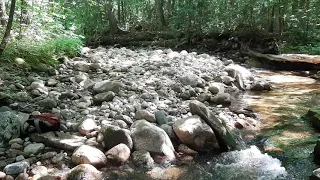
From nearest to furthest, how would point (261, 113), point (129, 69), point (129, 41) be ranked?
point (261, 113) → point (129, 69) → point (129, 41)

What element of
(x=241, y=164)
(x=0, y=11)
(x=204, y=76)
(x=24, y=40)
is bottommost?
(x=241, y=164)

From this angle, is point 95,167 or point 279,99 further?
point 279,99

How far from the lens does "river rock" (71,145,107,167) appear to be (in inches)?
139

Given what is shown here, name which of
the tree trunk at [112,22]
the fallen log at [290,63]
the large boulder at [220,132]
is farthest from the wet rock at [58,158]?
the tree trunk at [112,22]

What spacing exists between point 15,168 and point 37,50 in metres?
3.83

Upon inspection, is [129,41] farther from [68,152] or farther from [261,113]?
[68,152]

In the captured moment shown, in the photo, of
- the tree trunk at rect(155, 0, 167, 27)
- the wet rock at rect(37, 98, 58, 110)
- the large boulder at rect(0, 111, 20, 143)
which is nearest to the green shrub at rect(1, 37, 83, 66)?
the wet rock at rect(37, 98, 58, 110)

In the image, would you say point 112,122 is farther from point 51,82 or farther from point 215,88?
point 215,88

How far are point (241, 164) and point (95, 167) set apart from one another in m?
1.72

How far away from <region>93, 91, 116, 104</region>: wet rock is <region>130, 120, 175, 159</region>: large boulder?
131 centimetres

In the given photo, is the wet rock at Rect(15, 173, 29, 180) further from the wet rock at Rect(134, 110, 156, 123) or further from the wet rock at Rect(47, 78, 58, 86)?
the wet rock at Rect(47, 78, 58, 86)

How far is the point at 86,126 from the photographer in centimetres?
425

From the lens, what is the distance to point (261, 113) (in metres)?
5.80

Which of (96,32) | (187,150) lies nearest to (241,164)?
(187,150)
